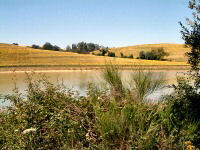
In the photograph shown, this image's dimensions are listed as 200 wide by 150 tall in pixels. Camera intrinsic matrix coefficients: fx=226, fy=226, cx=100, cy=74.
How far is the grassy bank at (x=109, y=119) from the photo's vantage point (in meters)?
2.74

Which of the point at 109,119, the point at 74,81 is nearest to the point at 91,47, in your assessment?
the point at 74,81

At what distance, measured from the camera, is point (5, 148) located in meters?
3.38

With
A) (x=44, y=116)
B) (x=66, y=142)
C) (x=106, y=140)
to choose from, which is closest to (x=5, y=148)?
(x=44, y=116)

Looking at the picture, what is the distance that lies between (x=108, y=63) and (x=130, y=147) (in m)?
2.25

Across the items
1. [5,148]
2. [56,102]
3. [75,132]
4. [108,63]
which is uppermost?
[108,63]

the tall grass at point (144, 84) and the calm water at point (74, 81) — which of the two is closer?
the tall grass at point (144, 84)

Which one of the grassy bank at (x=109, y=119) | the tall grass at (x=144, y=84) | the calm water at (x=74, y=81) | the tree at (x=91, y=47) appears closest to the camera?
the grassy bank at (x=109, y=119)

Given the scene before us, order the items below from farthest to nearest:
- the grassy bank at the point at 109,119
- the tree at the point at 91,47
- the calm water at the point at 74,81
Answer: the tree at the point at 91,47
the calm water at the point at 74,81
the grassy bank at the point at 109,119

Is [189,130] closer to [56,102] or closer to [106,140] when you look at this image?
[106,140]

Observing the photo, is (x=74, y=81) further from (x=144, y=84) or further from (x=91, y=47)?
(x=91, y=47)

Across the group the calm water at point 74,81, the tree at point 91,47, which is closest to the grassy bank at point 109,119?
the calm water at point 74,81

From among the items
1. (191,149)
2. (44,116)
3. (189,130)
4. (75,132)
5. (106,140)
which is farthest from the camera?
(44,116)

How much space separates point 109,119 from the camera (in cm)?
263

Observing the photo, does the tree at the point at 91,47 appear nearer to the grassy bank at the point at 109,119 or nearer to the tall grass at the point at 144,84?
the grassy bank at the point at 109,119
